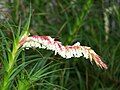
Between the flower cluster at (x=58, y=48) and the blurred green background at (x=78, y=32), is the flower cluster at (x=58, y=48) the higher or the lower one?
the higher one

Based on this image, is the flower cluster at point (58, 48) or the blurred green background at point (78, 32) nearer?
the flower cluster at point (58, 48)

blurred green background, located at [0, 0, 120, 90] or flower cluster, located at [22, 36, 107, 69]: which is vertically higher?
flower cluster, located at [22, 36, 107, 69]

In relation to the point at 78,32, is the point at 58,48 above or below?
above

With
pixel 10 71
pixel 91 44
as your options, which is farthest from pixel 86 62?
pixel 10 71

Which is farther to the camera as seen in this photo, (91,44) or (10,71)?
(91,44)

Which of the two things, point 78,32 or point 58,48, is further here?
point 78,32

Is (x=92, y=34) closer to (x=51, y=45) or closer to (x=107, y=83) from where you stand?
(x=107, y=83)

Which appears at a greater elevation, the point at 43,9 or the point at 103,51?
the point at 43,9

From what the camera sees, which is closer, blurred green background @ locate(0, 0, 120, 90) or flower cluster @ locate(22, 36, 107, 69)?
flower cluster @ locate(22, 36, 107, 69)
